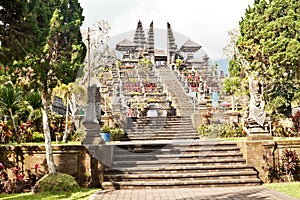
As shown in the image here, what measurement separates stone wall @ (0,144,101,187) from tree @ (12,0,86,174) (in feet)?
1.77

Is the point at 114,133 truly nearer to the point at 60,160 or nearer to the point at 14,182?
the point at 60,160

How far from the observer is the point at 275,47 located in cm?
1781

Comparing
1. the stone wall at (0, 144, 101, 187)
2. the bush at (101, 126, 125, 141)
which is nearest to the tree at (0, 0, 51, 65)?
the stone wall at (0, 144, 101, 187)

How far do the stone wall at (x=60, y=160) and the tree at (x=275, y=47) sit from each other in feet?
39.7

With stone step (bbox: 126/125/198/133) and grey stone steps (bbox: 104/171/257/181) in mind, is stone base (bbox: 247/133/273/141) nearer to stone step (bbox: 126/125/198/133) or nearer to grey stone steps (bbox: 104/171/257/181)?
grey stone steps (bbox: 104/171/257/181)

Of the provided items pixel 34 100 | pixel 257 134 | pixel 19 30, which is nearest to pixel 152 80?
pixel 34 100

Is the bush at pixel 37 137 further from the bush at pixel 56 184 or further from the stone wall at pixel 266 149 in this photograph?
Result: the stone wall at pixel 266 149

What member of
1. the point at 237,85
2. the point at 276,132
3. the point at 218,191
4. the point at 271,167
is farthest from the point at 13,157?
the point at 237,85

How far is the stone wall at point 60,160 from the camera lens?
908 cm

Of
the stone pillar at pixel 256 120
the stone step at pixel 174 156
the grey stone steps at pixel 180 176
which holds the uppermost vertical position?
the stone pillar at pixel 256 120

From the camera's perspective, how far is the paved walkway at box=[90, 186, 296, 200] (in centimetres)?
752

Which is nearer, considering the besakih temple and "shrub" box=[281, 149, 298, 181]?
"shrub" box=[281, 149, 298, 181]

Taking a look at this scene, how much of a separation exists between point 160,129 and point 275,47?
7297 millimetres

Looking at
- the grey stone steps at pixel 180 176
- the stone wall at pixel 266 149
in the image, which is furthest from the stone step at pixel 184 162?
the grey stone steps at pixel 180 176
